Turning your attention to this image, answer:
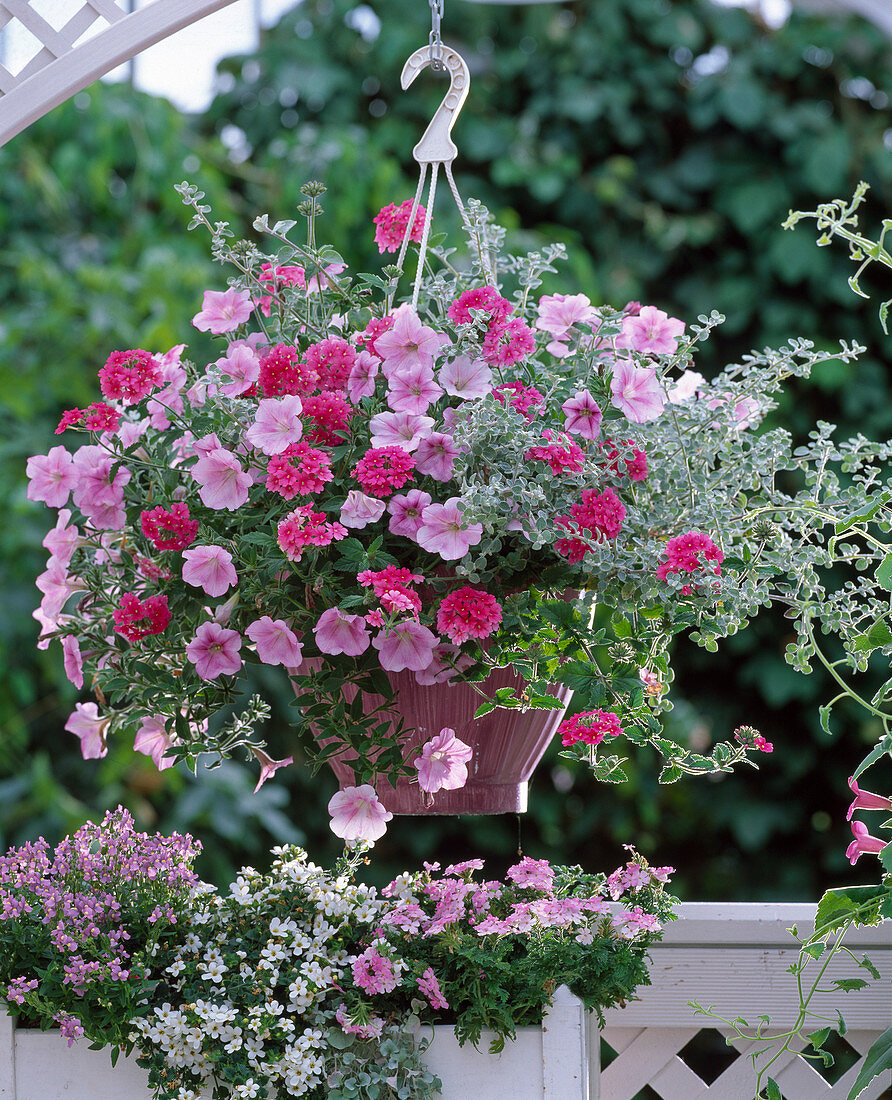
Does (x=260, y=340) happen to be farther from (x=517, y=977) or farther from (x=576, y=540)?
(x=517, y=977)

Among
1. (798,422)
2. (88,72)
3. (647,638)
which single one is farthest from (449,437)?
(798,422)

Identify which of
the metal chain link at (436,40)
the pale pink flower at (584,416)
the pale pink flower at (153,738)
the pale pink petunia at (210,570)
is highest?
the metal chain link at (436,40)

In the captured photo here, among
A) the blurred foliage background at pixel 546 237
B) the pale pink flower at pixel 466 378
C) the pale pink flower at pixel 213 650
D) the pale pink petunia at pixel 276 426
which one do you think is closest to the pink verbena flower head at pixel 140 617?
the pale pink flower at pixel 213 650

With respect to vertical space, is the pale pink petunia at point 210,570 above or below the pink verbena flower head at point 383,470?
below

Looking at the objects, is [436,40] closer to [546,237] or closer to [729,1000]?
[729,1000]

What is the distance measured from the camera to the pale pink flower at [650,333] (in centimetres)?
86

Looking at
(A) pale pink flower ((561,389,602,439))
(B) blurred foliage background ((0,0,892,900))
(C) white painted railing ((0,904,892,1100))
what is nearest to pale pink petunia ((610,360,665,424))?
(A) pale pink flower ((561,389,602,439))

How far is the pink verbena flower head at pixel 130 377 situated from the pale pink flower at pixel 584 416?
0.31 meters

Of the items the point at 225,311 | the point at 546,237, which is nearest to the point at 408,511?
the point at 225,311

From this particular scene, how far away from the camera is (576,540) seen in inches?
30.4

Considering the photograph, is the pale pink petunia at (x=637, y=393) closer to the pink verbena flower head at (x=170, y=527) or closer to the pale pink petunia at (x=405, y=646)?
the pale pink petunia at (x=405, y=646)

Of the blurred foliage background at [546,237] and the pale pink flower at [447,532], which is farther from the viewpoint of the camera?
the blurred foliage background at [546,237]

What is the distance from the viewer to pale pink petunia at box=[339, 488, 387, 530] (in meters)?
0.77

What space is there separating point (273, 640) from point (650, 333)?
0.37m
